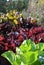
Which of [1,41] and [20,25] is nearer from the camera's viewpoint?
[1,41]

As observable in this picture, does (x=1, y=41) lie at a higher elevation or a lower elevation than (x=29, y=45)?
lower

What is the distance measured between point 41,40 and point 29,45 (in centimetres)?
99

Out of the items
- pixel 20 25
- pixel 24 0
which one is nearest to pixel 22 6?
pixel 24 0

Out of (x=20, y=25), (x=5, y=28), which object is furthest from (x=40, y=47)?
(x=20, y=25)

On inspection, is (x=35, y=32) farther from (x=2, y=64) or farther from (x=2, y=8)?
(x=2, y=8)

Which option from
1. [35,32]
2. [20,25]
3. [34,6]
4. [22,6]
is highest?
[35,32]

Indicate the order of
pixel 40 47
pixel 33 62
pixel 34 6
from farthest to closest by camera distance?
1. pixel 34 6
2. pixel 40 47
3. pixel 33 62

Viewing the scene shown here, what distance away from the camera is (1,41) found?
11.0 feet

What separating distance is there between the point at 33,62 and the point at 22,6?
1546cm

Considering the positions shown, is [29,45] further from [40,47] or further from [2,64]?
[2,64]

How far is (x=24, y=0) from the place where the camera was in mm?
18391

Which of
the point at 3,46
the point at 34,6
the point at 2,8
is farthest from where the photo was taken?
the point at 2,8

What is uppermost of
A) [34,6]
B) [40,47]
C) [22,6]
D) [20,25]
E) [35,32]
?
[40,47]

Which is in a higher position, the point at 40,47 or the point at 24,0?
the point at 40,47
